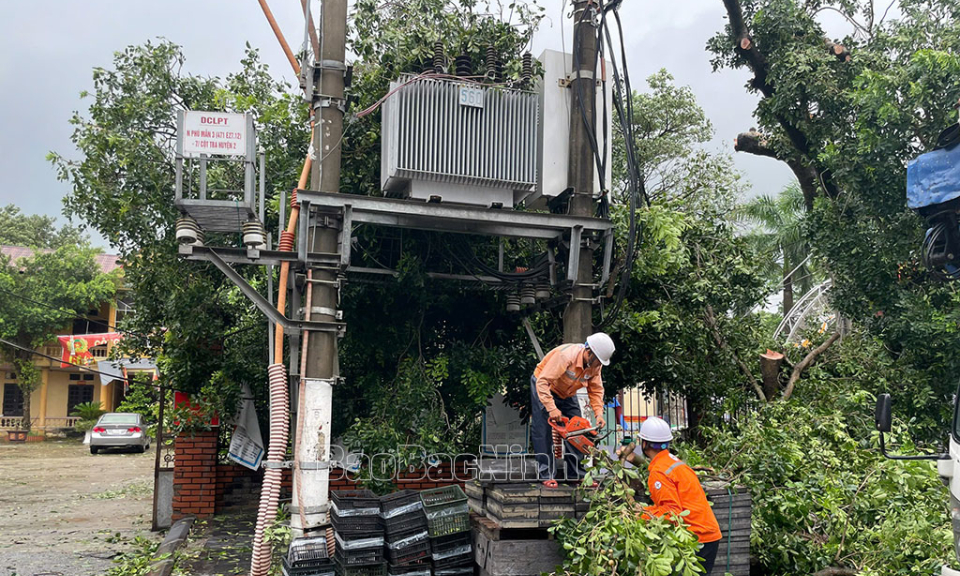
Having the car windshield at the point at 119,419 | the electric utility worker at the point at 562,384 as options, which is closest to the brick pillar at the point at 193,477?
the electric utility worker at the point at 562,384

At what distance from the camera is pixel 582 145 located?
852 cm

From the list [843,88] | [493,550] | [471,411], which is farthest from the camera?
[843,88]

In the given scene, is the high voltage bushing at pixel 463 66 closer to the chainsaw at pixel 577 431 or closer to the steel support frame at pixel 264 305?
the steel support frame at pixel 264 305

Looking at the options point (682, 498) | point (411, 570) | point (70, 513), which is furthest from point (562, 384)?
point (70, 513)

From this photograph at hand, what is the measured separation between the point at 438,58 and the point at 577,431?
14.9 feet

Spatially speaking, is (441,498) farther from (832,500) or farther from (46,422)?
(46,422)

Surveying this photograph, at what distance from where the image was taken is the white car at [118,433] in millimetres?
26141

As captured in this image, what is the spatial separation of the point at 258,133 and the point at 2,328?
25732 millimetres

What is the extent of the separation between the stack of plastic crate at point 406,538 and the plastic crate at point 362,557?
0.30 ft

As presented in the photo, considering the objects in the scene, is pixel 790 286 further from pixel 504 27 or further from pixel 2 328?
pixel 2 328

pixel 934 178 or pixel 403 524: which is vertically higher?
pixel 934 178

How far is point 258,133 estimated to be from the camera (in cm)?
1073

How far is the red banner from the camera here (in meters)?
31.8

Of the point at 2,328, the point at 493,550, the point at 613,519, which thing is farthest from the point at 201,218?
the point at 2,328
